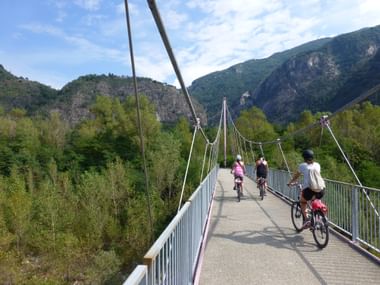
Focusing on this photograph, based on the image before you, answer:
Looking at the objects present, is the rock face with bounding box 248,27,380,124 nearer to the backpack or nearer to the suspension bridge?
the suspension bridge

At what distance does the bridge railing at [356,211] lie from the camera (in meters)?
5.23

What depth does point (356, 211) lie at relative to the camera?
5629 millimetres

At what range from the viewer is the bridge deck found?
409 cm

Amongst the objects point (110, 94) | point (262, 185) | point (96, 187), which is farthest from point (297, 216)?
point (110, 94)

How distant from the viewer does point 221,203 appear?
10477 mm

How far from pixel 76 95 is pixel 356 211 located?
105734 millimetres

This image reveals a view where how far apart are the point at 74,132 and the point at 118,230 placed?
3593cm

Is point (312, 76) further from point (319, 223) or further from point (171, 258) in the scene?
point (171, 258)

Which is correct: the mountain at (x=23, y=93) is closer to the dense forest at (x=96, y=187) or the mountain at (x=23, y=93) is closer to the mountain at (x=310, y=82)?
the dense forest at (x=96, y=187)

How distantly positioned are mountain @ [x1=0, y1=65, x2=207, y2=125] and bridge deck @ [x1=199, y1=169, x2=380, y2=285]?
251 feet

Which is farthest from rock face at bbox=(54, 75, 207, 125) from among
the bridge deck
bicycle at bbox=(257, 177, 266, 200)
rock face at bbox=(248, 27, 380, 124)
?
the bridge deck

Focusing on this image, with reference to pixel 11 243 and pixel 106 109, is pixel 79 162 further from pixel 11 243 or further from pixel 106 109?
pixel 11 243

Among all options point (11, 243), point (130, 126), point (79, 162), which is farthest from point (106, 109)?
point (11, 243)

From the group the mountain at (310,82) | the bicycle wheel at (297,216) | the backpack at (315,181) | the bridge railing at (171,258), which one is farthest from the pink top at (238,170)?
the mountain at (310,82)
